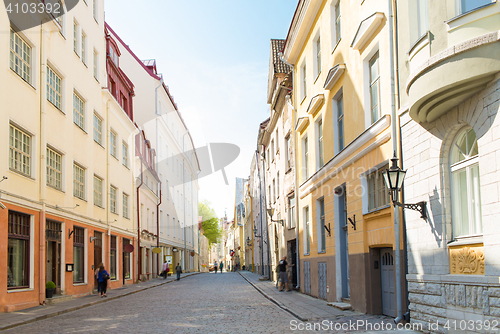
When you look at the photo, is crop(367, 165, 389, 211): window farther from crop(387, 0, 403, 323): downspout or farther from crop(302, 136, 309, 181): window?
crop(302, 136, 309, 181): window

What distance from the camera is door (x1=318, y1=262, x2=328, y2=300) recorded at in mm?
16719

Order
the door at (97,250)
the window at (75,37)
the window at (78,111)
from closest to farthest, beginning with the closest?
1. the window at (78,111)
2. the window at (75,37)
3. the door at (97,250)

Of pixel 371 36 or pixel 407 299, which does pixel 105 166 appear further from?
pixel 407 299

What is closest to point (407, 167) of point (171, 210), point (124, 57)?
point (124, 57)

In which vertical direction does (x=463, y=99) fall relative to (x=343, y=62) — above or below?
below

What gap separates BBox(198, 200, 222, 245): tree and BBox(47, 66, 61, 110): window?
69704 millimetres

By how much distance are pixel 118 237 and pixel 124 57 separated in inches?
715

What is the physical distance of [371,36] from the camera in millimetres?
11914

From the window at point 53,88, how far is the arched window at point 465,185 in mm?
14536

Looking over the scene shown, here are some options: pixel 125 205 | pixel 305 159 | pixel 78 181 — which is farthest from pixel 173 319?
pixel 125 205

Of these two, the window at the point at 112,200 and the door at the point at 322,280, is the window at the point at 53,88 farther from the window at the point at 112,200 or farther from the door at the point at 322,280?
the door at the point at 322,280

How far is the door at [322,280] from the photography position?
54.9ft

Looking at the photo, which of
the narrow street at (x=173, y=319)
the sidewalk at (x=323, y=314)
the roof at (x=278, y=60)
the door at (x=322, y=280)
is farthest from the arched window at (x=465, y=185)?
the roof at (x=278, y=60)

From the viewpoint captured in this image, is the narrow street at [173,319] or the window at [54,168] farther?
the window at [54,168]
